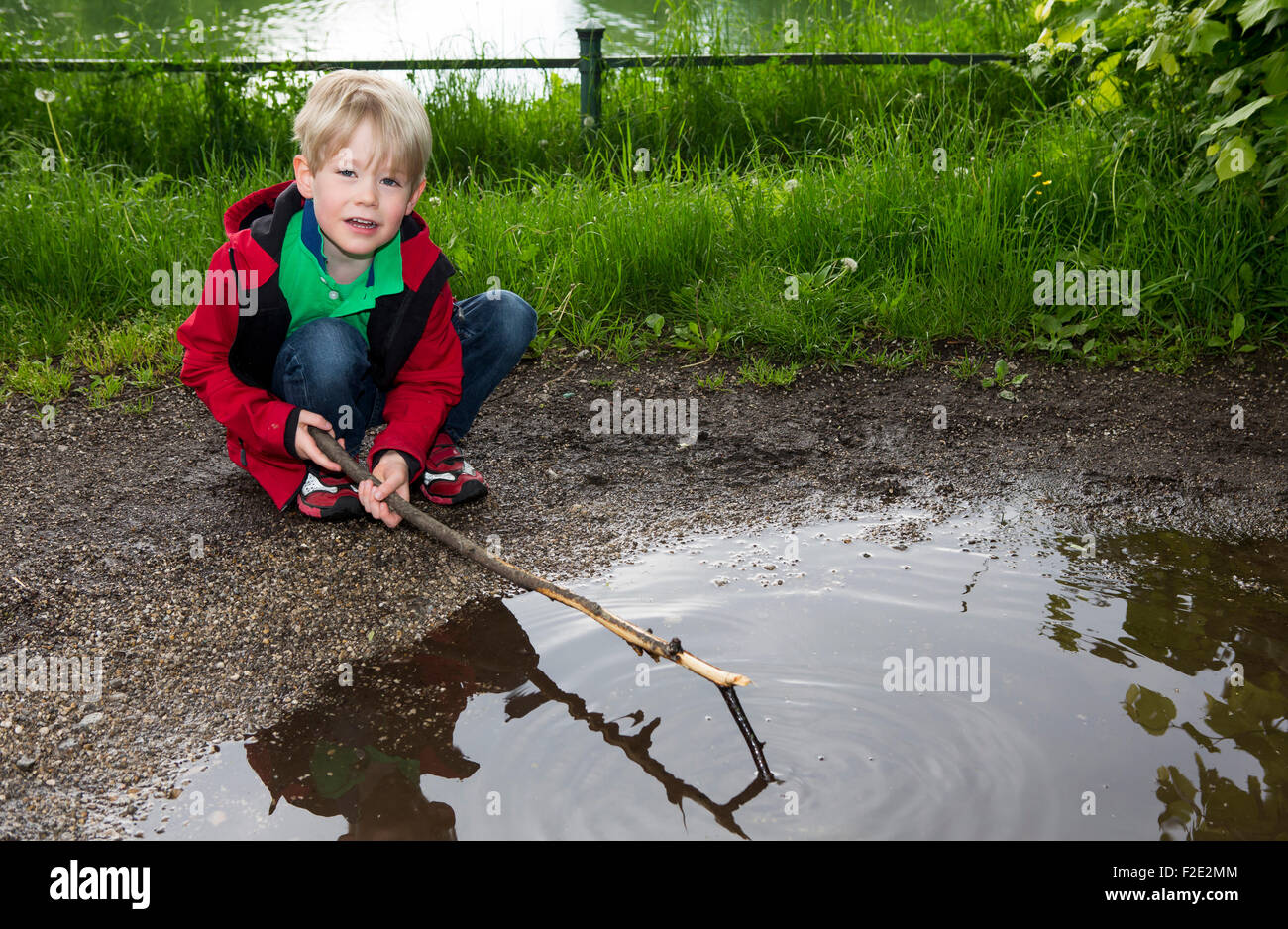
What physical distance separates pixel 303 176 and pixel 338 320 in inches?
15.0

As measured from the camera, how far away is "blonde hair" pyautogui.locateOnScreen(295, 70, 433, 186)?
8.80ft

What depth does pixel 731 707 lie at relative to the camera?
207 cm

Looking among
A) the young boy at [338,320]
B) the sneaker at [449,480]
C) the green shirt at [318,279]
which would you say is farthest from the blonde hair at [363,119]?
the sneaker at [449,480]

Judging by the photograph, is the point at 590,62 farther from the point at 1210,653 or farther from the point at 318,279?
the point at 1210,653

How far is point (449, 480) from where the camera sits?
322cm

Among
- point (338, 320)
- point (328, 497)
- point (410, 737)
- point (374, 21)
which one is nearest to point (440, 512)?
point (328, 497)

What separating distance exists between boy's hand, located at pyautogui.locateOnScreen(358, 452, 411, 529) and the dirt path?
161mm

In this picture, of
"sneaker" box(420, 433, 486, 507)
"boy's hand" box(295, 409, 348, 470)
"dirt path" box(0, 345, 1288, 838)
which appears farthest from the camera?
"sneaker" box(420, 433, 486, 507)

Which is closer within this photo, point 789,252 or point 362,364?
point 362,364

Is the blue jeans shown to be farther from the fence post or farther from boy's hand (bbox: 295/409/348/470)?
the fence post

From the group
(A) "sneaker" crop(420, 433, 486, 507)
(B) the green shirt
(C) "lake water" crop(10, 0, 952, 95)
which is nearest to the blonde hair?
(B) the green shirt

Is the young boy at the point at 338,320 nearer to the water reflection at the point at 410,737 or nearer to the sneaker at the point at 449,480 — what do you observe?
the sneaker at the point at 449,480
